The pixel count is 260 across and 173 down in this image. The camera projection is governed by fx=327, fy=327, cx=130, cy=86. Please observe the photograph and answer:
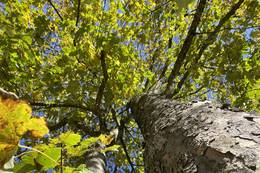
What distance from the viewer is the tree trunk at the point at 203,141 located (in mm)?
1382

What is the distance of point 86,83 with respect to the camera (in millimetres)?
6105

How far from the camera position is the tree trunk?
138cm

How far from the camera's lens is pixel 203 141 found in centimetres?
167

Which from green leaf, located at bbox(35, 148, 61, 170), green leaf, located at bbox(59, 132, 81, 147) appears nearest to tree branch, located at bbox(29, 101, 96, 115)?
green leaf, located at bbox(59, 132, 81, 147)

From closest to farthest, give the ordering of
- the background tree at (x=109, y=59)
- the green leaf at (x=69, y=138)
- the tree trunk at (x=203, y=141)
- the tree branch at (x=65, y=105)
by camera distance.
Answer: the green leaf at (x=69, y=138) < the tree trunk at (x=203, y=141) < the background tree at (x=109, y=59) < the tree branch at (x=65, y=105)

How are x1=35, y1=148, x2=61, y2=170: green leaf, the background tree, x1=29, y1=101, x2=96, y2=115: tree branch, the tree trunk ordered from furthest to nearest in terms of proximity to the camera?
x1=29, y1=101, x2=96, y2=115: tree branch < the background tree < the tree trunk < x1=35, y1=148, x2=61, y2=170: green leaf

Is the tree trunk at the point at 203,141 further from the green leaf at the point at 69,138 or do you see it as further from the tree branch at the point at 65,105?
the tree branch at the point at 65,105

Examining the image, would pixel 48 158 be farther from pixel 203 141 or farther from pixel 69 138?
pixel 203 141

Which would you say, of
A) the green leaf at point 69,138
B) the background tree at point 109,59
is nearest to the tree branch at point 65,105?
the background tree at point 109,59

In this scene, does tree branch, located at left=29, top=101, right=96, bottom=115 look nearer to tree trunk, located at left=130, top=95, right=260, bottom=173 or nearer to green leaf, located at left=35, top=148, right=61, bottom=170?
tree trunk, located at left=130, top=95, right=260, bottom=173

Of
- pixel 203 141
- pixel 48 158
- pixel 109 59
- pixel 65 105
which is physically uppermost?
pixel 109 59

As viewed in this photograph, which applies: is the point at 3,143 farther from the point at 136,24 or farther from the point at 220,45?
the point at 136,24

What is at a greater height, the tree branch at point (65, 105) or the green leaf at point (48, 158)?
the tree branch at point (65, 105)

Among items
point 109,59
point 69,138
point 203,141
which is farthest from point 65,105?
point 69,138
